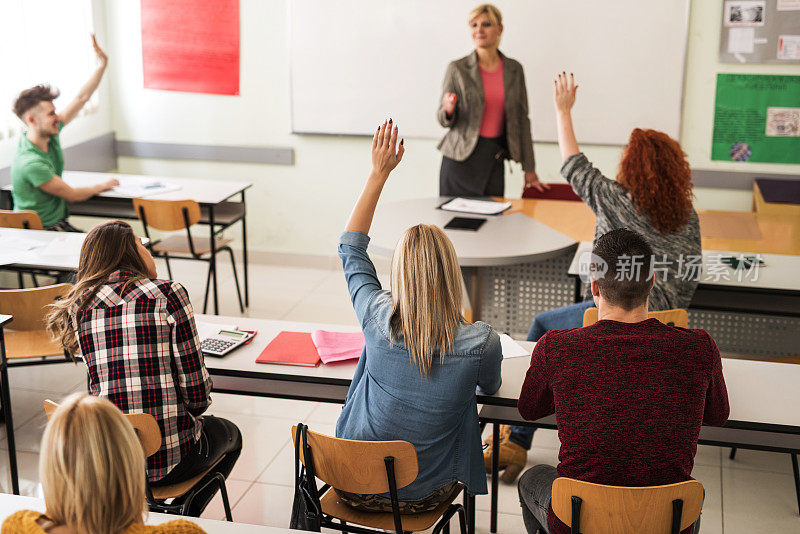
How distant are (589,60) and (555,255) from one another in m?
2.08

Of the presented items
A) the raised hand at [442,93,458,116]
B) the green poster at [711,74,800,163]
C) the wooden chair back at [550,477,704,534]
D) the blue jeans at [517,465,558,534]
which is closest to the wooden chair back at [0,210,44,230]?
the raised hand at [442,93,458,116]

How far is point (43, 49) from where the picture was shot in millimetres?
5320

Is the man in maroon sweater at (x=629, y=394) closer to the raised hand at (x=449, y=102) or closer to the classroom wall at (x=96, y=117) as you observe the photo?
the raised hand at (x=449, y=102)

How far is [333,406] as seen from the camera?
392 cm

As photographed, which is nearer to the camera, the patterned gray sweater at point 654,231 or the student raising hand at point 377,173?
the student raising hand at point 377,173

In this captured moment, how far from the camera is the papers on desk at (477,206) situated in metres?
4.28

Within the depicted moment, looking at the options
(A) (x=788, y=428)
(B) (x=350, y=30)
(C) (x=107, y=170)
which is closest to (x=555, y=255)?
(A) (x=788, y=428)

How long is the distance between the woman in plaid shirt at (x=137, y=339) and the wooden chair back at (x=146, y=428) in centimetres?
13

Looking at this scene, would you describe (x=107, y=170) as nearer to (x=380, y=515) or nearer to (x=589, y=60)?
(x=589, y=60)

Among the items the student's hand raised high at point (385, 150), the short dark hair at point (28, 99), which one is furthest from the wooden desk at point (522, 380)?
the short dark hair at point (28, 99)

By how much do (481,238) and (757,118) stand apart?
236 cm

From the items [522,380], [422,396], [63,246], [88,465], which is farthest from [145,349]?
[63,246]

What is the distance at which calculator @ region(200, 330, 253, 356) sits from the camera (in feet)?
8.63

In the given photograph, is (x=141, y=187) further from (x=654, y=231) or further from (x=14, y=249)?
(x=654, y=231)
